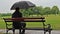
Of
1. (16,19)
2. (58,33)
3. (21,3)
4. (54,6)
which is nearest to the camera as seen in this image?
(16,19)

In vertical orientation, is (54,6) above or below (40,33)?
above

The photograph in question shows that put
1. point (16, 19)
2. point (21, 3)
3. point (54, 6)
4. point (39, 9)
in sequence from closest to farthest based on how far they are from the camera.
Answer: point (16, 19) < point (21, 3) < point (39, 9) < point (54, 6)

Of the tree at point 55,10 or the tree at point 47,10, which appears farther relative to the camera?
the tree at point 55,10

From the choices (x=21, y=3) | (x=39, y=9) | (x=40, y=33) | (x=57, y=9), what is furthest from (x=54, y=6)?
(x=21, y=3)

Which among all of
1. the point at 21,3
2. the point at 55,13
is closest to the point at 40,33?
the point at 21,3

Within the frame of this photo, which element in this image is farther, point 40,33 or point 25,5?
point 40,33

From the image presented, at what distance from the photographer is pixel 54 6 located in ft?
56.2

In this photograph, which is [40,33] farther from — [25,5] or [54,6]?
[54,6]

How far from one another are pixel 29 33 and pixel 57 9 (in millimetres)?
4331

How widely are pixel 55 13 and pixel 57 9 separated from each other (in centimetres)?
30

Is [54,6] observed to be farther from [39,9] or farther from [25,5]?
[25,5]

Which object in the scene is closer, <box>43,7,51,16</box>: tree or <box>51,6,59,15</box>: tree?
<box>43,7,51,16</box>: tree

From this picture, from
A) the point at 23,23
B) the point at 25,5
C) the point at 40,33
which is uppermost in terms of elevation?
the point at 25,5

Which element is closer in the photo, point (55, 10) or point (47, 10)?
point (47, 10)
